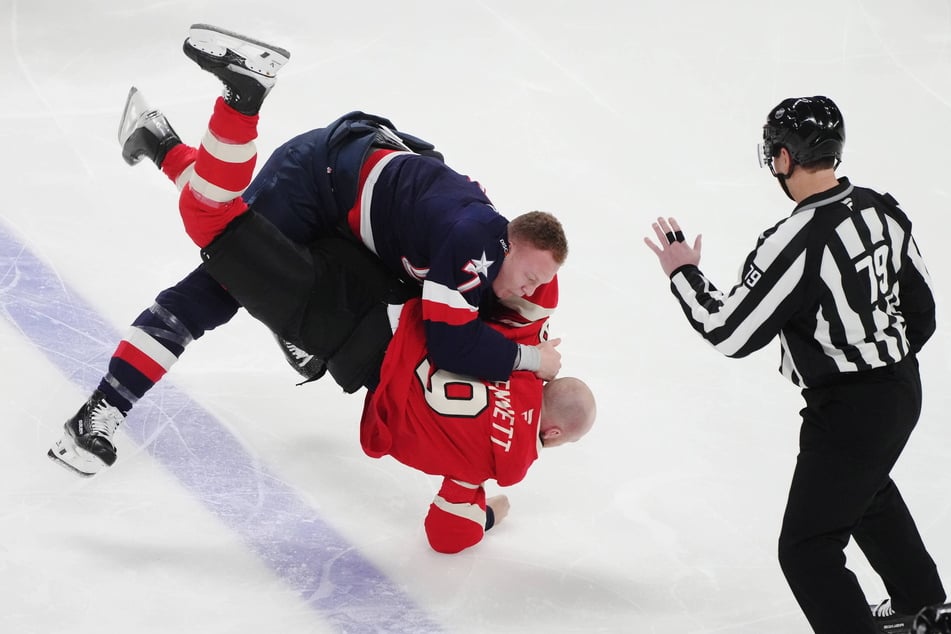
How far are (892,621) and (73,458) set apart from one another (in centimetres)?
202

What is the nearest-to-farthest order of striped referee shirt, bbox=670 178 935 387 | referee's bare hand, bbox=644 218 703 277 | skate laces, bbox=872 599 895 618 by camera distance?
striped referee shirt, bbox=670 178 935 387 → referee's bare hand, bbox=644 218 703 277 → skate laces, bbox=872 599 895 618

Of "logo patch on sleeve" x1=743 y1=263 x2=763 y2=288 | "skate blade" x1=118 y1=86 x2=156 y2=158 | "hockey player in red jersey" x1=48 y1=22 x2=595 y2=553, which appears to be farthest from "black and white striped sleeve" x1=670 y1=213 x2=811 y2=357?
"skate blade" x1=118 y1=86 x2=156 y2=158

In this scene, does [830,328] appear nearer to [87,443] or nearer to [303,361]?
[303,361]

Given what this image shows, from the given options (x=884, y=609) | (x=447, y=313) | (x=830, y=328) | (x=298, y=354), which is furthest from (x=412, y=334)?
(x=884, y=609)

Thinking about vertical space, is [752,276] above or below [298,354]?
above

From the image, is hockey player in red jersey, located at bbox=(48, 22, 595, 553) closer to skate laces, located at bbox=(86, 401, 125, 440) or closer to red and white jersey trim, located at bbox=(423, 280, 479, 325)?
red and white jersey trim, located at bbox=(423, 280, 479, 325)

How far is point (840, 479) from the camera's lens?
7.74 feet

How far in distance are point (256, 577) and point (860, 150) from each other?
3.68 m

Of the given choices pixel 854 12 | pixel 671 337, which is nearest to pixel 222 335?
pixel 671 337

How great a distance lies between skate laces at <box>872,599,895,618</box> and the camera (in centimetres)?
266

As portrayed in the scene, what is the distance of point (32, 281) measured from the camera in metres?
3.73

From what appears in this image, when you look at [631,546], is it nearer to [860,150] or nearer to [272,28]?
[860,150]

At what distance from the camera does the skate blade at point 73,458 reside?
9.03 feet

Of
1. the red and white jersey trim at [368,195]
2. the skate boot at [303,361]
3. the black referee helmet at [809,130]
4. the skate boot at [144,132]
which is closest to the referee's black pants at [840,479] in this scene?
the black referee helmet at [809,130]
